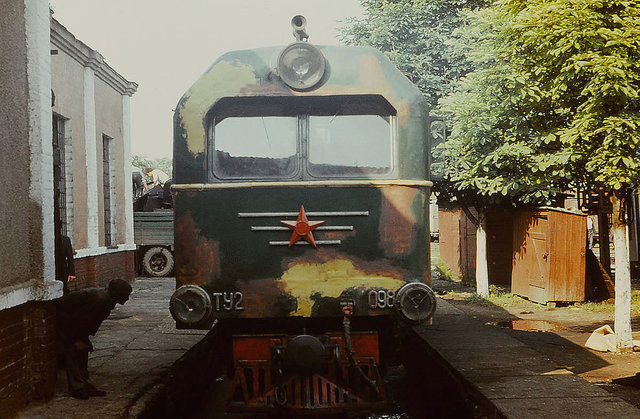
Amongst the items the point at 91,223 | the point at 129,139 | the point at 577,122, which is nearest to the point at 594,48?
the point at 577,122

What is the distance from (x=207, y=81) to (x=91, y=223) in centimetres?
906

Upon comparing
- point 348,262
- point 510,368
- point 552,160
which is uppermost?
point 552,160

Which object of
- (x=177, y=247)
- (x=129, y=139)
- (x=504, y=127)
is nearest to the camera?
(x=177, y=247)

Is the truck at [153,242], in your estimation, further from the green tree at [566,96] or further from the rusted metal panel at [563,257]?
the green tree at [566,96]

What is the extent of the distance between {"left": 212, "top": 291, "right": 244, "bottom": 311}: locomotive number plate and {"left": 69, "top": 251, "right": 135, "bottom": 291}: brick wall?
6984 mm

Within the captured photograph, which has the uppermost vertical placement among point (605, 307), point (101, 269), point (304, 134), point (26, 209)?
point (304, 134)

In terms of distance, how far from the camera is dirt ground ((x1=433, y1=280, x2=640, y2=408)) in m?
7.14

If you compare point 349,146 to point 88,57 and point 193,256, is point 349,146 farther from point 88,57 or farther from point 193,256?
point 88,57

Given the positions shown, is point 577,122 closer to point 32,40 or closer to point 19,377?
point 32,40

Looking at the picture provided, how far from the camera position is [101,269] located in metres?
14.0

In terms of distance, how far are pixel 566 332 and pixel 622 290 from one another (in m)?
1.80

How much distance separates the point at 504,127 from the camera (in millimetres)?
10758

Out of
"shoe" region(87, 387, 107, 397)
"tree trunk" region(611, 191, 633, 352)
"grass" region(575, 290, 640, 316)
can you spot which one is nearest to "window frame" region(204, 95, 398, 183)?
"shoe" region(87, 387, 107, 397)

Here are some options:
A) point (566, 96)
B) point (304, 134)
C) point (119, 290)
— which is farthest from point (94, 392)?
point (566, 96)
